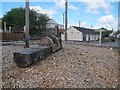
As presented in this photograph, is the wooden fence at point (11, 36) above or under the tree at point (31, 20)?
under

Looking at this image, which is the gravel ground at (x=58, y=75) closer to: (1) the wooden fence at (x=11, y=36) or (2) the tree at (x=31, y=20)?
(1) the wooden fence at (x=11, y=36)

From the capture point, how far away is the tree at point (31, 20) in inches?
1574

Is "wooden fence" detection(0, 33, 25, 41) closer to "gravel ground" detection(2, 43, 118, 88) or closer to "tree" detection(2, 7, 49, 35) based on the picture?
"tree" detection(2, 7, 49, 35)

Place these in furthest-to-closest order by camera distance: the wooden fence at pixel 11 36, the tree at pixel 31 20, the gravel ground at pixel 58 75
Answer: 1. the tree at pixel 31 20
2. the wooden fence at pixel 11 36
3. the gravel ground at pixel 58 75

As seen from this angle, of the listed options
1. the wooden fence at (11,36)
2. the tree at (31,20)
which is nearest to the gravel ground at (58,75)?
the wooden fence at (11,36)

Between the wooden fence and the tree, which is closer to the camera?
the wooden fence

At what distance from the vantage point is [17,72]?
6188 mm

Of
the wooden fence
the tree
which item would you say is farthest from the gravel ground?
the tree

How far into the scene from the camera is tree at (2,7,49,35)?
40.0m

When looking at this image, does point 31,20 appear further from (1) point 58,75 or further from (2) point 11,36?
(1) point 58,75

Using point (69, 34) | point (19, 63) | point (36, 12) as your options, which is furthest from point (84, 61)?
point (69, 34)

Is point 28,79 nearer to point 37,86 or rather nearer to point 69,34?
point 37,86

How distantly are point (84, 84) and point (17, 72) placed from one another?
2005mm

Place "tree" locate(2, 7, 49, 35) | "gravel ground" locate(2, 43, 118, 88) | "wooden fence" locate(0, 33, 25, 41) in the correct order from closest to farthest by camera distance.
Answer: "gravel ground" locate(2, 43, 118, 88), "wooden fence" locate(0, 33, 25, 41), "tree" locate(2, 7, 49, 35)
